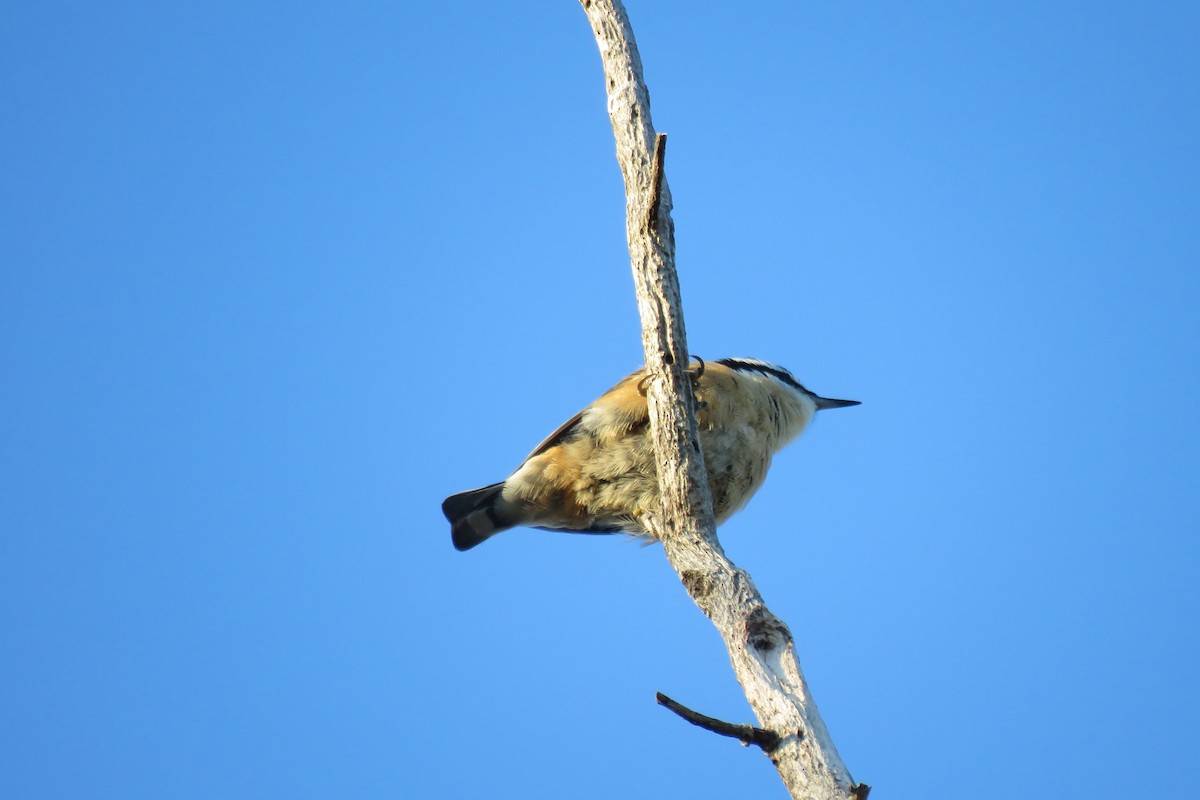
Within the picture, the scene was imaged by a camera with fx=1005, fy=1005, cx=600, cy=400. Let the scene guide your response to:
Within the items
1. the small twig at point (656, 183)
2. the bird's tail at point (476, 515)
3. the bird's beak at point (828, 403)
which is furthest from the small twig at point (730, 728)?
the bird's beak at point (828, 403)

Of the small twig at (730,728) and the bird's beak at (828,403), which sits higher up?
the bird's beak at (828,403)

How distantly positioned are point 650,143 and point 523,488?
173cm

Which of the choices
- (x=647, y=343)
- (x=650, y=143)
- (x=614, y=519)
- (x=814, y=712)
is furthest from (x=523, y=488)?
(x=814, y=712)

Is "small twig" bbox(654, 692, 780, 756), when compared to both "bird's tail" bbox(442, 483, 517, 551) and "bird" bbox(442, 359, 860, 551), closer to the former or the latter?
"bird" bbox(442, 359, 860, 551)

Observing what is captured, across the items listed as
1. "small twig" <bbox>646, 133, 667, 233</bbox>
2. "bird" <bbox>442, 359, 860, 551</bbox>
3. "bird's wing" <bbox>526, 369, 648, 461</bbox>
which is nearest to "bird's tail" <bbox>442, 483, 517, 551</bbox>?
"bird" <bbox>442, 359, 860, 551</bbox>

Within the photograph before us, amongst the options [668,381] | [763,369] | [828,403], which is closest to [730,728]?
[668,381]

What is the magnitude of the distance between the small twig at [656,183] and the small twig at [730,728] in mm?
1367

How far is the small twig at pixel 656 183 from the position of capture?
8.96 feet

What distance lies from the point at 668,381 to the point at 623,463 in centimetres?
103

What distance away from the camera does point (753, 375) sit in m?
4.45

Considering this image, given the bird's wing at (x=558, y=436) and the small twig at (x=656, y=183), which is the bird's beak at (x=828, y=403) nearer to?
the bird's wing at (x=558, y=436)

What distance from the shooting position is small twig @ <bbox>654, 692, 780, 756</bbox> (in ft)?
7.14

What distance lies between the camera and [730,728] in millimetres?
2236

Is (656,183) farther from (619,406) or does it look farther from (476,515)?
(476,515)
